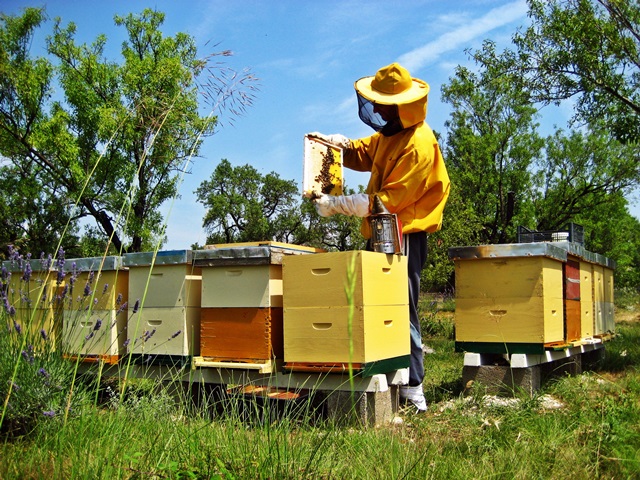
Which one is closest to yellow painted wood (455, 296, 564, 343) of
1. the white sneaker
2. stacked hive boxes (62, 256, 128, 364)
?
the white sneaker

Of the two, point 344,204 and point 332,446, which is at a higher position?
point 344,204

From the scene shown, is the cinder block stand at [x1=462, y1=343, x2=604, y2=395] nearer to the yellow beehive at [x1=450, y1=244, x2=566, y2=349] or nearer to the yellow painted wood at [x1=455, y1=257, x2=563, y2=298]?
the yellow beehive at [x1=450, y1=244, x2=566, y2=349]

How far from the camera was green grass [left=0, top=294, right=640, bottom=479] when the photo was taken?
6.79ft

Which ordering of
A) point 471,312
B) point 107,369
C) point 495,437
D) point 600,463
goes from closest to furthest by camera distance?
point 600,463, point 495,437, point 107,369, point 471,312

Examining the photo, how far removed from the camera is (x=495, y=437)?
309 centimetres

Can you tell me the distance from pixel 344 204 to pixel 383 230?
396 mm

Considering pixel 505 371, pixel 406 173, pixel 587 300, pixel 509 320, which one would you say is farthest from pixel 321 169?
pixel 587 300

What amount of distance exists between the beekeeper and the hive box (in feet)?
1.23

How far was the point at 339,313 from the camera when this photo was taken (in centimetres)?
342

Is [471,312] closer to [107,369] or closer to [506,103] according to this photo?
[107,369]

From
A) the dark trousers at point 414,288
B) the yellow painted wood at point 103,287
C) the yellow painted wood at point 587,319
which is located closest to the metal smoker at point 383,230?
the dark trousers at point 414,288

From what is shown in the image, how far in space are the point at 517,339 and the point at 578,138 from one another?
2890cm

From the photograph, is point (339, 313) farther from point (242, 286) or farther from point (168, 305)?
point (168, 305)

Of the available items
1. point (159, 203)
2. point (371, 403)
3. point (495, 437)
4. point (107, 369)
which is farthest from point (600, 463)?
point (159, 203)
